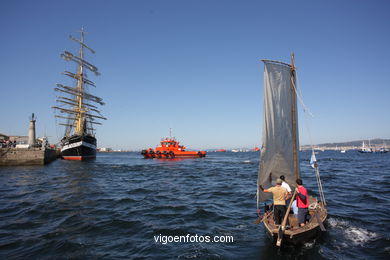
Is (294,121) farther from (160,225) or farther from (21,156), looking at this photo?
(21,156)

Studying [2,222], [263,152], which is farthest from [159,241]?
[2,222]

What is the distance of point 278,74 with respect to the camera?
9.64 metres

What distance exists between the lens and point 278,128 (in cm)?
948

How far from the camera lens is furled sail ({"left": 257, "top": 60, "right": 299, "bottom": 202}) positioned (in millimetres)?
9148

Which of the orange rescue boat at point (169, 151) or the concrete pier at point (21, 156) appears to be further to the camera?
the orange rescue boat at point (169, 151)

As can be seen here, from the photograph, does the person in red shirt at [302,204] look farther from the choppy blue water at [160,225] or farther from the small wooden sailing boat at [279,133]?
the choppy blue water at [160,225]

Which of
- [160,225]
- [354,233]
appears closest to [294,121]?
[354,233]

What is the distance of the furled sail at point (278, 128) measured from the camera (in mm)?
9148

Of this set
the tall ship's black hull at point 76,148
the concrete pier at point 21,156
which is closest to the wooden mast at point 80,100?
the tall ship's black hull at point 76,148

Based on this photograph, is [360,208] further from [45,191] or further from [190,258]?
[45,191]

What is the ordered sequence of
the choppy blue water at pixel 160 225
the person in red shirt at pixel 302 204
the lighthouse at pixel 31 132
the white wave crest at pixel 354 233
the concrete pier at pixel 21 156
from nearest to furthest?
the choppy blue water at pixel 160 225, the person in red shirt at pixel 302 204, the white wave crest at pixel 354 233, the concrete pier at pixel 21 156, the lighthouse at pixel 31 132

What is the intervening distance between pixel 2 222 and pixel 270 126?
42.8ft

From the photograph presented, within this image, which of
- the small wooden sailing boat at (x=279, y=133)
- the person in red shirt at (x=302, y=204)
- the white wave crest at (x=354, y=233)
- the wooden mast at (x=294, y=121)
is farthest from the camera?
the wooden mast at (x=294, y=121)

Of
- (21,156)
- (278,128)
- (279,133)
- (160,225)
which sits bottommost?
(160,225)
